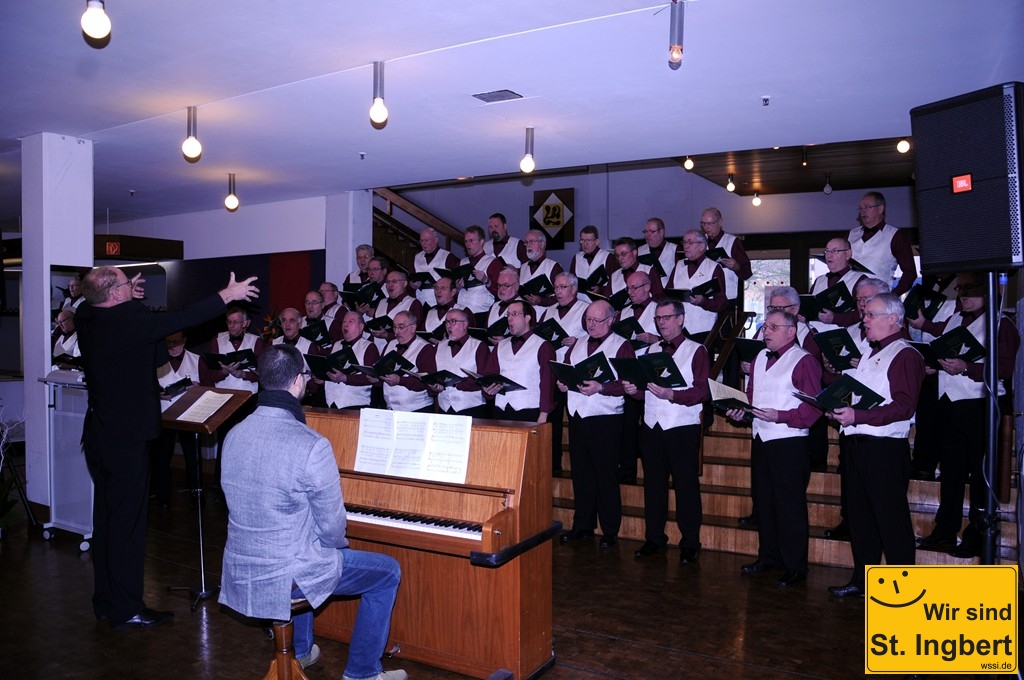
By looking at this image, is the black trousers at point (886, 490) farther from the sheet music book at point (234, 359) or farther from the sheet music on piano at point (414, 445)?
the sheet music book at point (234, 359)

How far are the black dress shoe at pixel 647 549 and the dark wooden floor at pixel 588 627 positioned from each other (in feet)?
0.23

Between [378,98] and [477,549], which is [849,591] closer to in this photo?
[477,549]

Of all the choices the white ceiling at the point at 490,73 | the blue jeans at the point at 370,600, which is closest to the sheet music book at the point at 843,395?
the white ceiling at the point at 490,73

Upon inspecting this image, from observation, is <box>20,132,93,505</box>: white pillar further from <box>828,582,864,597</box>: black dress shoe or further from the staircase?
<box>828,582,864,597</box>: black dress shoe

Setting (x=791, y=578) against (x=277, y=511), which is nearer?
(x=277, y=511)

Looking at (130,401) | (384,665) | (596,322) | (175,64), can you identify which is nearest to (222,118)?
(175,64)

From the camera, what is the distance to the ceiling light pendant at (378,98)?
4.82 meters

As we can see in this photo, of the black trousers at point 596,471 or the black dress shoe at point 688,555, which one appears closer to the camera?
the black dress shoe at point 688,555

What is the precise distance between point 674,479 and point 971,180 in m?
3.23

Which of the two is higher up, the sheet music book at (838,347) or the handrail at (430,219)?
the handrail at (430,219)

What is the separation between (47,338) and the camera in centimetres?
645

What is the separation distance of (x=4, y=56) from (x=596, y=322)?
4.24 metres

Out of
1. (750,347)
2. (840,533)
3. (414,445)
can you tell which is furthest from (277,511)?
(840,533)

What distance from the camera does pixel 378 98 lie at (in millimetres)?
4898
